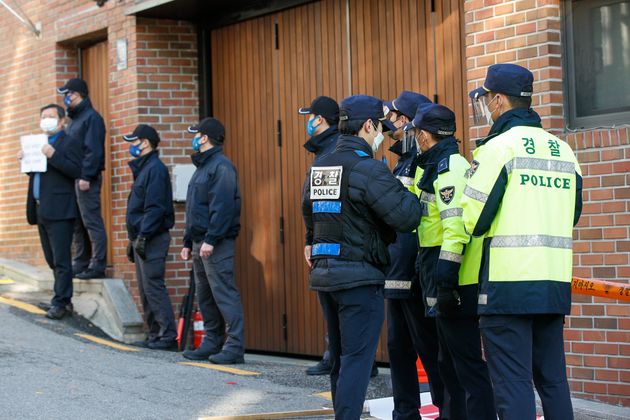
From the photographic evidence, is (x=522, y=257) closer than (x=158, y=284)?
Yes

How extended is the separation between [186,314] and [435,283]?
494 cm

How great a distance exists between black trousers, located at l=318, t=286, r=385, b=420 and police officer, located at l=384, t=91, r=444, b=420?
0.46m

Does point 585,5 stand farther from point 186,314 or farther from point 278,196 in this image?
point 186,314

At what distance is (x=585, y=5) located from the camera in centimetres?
767

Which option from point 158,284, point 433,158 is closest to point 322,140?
point 433,158

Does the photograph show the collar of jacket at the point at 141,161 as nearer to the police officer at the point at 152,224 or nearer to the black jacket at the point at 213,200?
the police officer at the point at 152,224

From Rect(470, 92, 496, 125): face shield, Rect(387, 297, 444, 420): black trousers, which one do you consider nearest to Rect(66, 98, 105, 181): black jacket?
Rect(387, 297, 444, 420): black trousers

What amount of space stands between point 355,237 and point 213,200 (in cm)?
369

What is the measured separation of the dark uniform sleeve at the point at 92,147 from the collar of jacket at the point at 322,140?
3993 millimetres

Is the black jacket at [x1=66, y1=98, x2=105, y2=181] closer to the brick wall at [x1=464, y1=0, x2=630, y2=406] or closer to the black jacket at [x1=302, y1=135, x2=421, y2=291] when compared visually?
the brick wall at [x1=464, y1=0, x2=630, y2=406]

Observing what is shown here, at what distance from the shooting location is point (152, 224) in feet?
34.2

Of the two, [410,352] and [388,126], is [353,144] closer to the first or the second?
[388,126]

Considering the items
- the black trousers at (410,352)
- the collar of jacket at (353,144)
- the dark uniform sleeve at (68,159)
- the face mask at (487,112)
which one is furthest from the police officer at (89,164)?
the face mask at (487,112)

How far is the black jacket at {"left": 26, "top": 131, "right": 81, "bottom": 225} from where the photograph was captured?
11.2m
